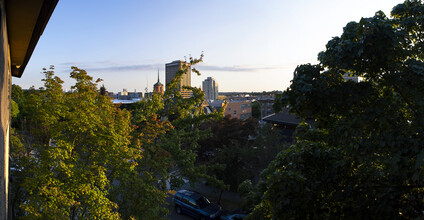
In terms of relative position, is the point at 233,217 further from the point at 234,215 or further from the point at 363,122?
the point at 363,122

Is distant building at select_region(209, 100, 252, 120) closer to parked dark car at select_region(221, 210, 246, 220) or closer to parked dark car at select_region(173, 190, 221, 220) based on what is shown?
parked dark car at select_region(173, 190, 221, 220)

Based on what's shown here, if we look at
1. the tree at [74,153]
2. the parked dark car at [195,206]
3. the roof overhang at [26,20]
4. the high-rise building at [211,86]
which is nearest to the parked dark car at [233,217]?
the parked dark car at [195,206]

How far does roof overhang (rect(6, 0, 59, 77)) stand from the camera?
2.76m

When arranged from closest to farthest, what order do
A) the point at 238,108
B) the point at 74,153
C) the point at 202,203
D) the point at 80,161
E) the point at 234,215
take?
1. the point at 74,153
2. the point at 80,161
3. the point at 234,215
4. the point at 202,203
5. the point at 238,108

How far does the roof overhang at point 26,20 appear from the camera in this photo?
2764 millimetres

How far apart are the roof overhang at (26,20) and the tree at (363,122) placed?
3578 mm

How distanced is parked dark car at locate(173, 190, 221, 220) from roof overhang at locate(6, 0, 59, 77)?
1297cm

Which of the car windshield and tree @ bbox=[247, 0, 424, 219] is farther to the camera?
the car windshield

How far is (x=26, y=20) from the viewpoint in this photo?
3305mm

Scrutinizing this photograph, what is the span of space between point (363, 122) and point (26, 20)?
475 centimetres

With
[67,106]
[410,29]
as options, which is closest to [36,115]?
[67,106]

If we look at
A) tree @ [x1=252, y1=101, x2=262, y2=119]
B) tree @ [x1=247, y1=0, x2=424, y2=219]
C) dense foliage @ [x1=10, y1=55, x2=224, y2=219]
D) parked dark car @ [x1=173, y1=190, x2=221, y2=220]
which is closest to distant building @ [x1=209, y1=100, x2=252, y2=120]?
tree @ [x1=252, y1=101, x2=262, y2=119]

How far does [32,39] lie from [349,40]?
5.03 m

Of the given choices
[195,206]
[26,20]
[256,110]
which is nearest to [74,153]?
[26,20]
